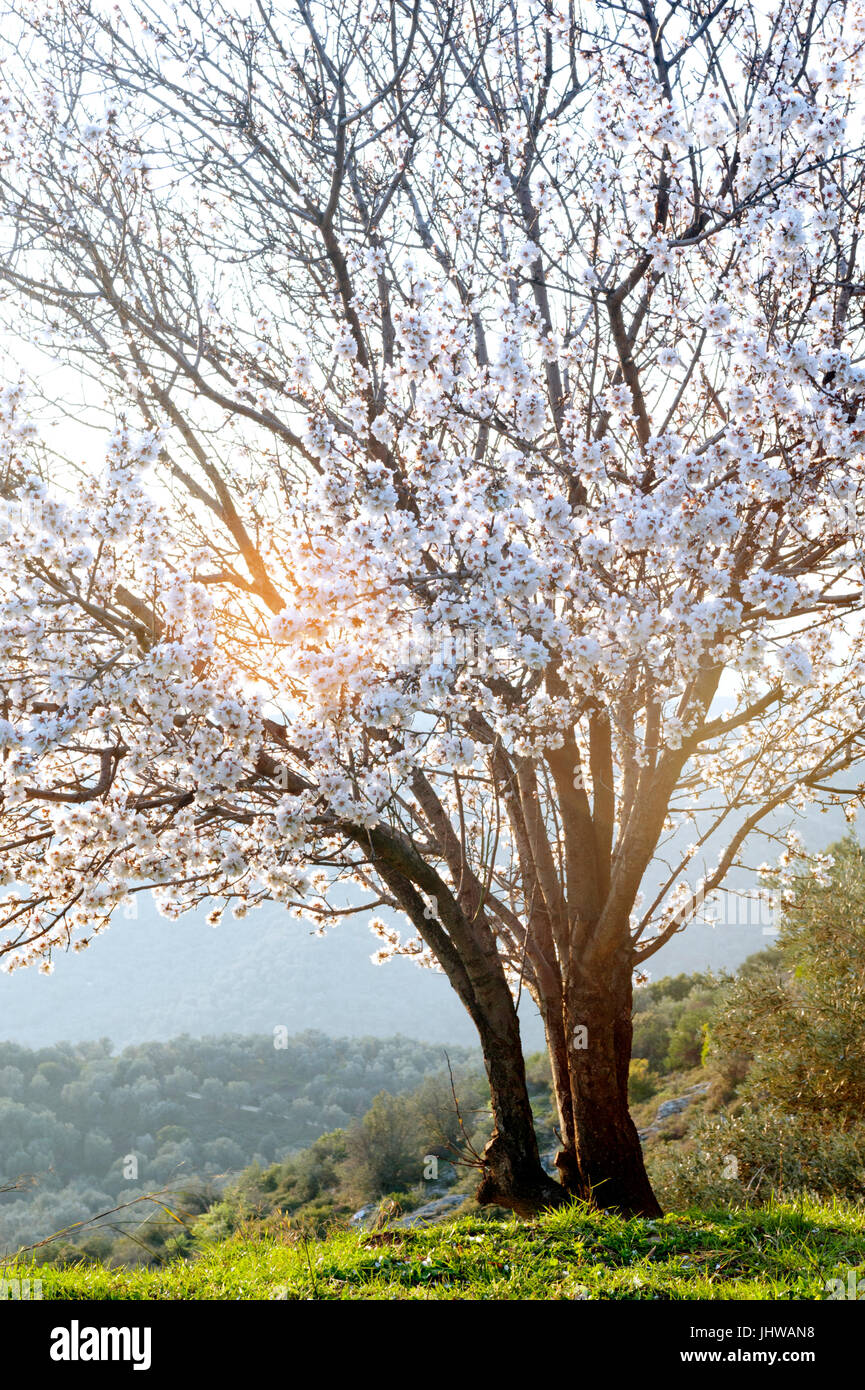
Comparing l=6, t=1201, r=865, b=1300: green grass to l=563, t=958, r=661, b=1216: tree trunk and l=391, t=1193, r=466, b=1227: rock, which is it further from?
l=391, t=1193, r=466, b=1227: rock

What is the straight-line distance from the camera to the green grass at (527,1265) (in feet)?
12.2

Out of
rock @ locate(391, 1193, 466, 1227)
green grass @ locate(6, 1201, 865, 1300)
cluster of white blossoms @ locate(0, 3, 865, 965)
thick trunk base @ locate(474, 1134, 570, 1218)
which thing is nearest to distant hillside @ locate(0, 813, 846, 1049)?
rock @ locate(391, 1193, 466, 1227)

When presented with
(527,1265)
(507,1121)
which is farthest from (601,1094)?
(527,1265)

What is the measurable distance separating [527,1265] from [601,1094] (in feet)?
6.37

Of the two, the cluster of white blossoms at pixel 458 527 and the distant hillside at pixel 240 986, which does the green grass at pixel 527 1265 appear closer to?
the cluster of white blossoms at pixel 458 527

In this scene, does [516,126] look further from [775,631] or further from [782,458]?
[775,631]

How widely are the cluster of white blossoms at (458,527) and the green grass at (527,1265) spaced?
1.81 m

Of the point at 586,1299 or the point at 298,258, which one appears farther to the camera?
the point at 298,258

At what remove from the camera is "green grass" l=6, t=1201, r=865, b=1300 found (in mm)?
3709

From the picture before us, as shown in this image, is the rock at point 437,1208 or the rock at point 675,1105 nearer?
the rock at point 437,1208

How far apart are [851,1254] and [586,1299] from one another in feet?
5.42

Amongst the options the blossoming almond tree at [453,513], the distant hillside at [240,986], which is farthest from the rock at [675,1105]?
the distant hillside at [240,986]
